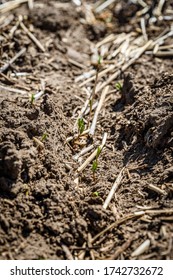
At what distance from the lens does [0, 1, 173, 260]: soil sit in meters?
2.30

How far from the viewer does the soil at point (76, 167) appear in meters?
2.30

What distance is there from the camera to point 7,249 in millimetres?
2221

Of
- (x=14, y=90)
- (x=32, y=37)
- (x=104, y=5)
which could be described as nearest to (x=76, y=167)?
(x=14, y=90)

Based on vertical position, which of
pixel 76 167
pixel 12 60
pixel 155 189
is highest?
pixel 12 60

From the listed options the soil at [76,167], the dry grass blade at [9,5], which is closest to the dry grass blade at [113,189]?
the soil at [76,167]

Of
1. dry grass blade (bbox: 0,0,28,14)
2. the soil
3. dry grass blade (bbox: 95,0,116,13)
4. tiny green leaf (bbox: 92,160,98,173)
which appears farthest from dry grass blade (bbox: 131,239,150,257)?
dry grass blade (bbox: 95,0,116,13)

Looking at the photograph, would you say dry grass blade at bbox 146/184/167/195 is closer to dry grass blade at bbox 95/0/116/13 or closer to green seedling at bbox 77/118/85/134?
green seedling at bbox 77/118/85/134

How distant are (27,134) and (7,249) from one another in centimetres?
75

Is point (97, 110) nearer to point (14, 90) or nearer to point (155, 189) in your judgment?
point (14, 90)

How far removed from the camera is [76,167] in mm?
2717

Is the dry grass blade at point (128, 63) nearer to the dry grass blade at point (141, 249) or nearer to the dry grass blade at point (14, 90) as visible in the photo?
the dry grass blade at point (14, 90)
